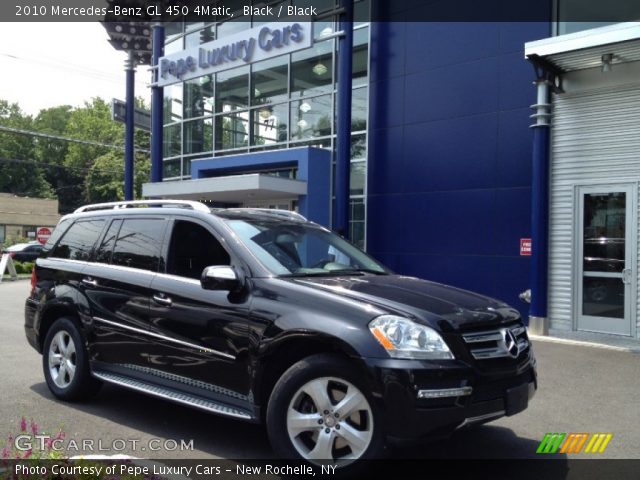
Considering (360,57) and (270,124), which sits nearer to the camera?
(360,57)

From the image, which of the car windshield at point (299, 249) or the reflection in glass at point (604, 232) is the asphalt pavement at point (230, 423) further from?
the reflection in glass at point (604, 232)

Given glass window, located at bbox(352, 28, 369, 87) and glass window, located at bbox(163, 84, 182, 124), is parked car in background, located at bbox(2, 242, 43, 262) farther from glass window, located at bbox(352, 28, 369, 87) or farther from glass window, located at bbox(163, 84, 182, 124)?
glass window, located at bbox(352, 28, 369, 87)

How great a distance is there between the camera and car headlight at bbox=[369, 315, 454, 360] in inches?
145

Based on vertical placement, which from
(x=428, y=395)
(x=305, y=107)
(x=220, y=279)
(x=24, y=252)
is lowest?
(x=24, y=252)

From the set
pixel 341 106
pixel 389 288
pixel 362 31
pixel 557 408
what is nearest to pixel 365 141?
pixel 341 106

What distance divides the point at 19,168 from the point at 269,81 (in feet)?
232

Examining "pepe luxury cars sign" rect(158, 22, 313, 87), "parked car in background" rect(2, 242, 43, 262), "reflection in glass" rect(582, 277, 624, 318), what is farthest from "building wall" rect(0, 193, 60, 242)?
"reflection in glass" rect(582, 277, 624, 318)

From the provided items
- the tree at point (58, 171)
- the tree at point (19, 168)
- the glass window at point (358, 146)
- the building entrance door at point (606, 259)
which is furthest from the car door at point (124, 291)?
the tree at point (19, 168)

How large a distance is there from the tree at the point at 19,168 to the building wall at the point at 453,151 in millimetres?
72483

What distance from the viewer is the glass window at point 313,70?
14.9 metres

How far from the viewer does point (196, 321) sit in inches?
179

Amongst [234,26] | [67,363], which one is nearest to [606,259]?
[67,363]

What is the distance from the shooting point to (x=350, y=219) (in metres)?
14.3

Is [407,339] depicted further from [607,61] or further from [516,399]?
[607,61]
